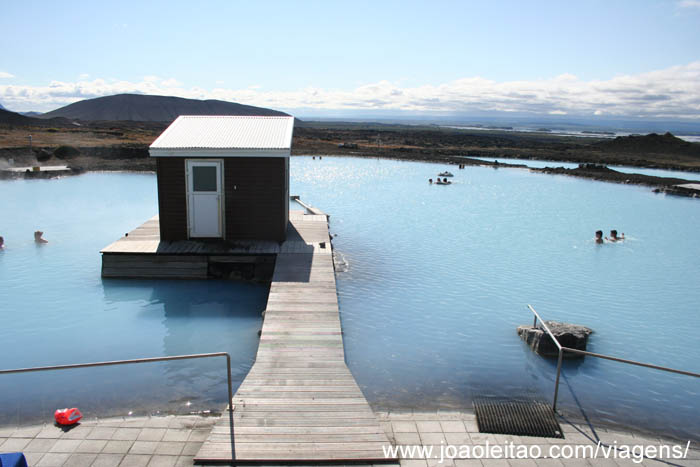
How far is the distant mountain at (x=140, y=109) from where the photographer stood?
122 metres

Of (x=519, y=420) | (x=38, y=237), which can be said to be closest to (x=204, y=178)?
(x=38, y=237)

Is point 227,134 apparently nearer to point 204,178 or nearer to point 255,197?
point 204,178

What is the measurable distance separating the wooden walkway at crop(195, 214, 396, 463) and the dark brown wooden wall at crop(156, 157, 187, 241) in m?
4.28

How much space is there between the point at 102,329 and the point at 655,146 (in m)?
67.9

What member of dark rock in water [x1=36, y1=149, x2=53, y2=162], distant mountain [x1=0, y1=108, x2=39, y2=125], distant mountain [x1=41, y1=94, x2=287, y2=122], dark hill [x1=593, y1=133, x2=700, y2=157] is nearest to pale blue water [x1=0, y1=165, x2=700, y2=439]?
dark rock in water [x1=36, y1=149, x2=53, y2=162]

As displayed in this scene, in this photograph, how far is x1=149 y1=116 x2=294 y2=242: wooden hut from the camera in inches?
455

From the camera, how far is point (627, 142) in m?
63.2

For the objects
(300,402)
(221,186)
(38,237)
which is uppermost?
(221,186)

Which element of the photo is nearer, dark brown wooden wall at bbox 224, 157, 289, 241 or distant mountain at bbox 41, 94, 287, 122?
dark brown wooden wall at bbox 224, 157, 289, 241

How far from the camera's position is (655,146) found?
59.6m

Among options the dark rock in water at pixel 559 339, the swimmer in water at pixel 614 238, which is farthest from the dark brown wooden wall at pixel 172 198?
the swimmer in water at pixel 614 238

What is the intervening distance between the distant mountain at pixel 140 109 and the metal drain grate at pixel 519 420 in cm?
12953

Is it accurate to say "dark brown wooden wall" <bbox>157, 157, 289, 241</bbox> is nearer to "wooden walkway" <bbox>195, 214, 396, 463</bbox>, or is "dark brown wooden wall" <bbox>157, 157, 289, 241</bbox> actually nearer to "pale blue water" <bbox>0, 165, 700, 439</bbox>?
"pale blue water" <bbox>0, 165, 700, 439</bbox>

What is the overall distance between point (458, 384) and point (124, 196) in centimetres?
1998
